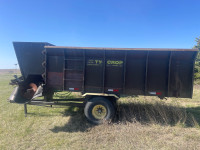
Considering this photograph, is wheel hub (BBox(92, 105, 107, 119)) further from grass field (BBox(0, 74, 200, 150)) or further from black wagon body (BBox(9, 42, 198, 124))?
black wagon body (BBox(9, 42, 198, 124))

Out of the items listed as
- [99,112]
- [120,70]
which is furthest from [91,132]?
[120,70]

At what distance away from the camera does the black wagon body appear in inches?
148

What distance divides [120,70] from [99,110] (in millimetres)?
1554

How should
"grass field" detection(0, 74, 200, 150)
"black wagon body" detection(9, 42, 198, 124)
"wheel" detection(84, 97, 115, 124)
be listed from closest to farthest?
"grass field" detection(0, 74, 200, 150)
"black wagon body" detection(9, 42, 198, 124)
"wheel" detection(84, 97, 115, 124)

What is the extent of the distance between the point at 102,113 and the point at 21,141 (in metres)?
2.41

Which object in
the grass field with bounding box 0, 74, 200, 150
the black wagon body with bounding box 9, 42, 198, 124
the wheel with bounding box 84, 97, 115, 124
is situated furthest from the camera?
the wheel with bounding box 84, 97, 115, 124

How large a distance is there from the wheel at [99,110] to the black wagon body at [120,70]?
271mm

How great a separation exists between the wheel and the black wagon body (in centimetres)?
27

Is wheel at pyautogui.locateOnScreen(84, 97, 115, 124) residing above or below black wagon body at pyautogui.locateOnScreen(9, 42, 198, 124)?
below

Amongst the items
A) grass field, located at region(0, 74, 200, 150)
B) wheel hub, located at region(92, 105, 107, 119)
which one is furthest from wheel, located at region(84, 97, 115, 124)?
grass field, located at region(0, 74, 200, 150)

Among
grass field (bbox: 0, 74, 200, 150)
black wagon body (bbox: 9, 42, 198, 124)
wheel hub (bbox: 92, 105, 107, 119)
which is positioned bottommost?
grass field (bbox: 0, 74, 200, 150)

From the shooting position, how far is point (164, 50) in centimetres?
368

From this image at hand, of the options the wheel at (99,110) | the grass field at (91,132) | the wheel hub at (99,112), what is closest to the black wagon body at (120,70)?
the wheel at (99,110)

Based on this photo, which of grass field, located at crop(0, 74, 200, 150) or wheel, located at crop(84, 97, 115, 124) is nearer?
grass field, located at crop(0, 74, 200, 150)
